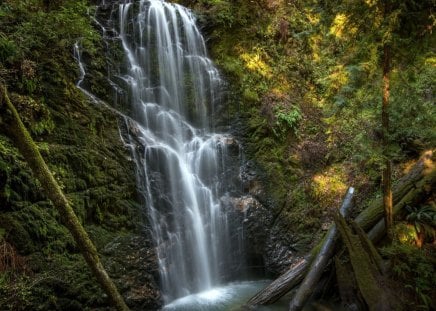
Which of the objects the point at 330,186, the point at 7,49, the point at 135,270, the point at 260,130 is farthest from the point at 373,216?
the point at 7,49

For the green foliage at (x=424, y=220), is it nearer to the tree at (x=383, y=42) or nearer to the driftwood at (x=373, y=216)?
the driftwood at (x=373, y=216)

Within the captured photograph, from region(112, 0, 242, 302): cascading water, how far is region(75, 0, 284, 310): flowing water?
0.02 m

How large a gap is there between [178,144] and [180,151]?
25 centimetres

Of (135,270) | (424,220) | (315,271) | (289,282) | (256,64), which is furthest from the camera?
(256,64)

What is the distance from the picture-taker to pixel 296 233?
904 centimetres

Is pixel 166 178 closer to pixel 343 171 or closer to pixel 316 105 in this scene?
pixel 343 171

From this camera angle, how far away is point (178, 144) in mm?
9445

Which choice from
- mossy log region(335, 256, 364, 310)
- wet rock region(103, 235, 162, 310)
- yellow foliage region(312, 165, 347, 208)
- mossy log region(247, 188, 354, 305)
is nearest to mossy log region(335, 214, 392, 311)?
mossy log region(335, 256, 364, 310)

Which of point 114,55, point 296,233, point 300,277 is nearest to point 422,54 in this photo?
point 300,277

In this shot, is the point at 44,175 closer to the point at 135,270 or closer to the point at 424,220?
the point at 135,270

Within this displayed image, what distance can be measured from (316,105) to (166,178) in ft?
19.3

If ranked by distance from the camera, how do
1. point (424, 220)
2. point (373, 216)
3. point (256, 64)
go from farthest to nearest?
point (256, 64) < point (373, 216) < point (424, 220)

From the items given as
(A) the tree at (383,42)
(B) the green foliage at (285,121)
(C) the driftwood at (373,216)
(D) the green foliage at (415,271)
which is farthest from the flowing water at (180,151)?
(A) the tree at (383,42)

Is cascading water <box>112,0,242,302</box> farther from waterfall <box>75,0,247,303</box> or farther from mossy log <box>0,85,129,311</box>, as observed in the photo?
mossy log <box>0,85,129,311</box>
